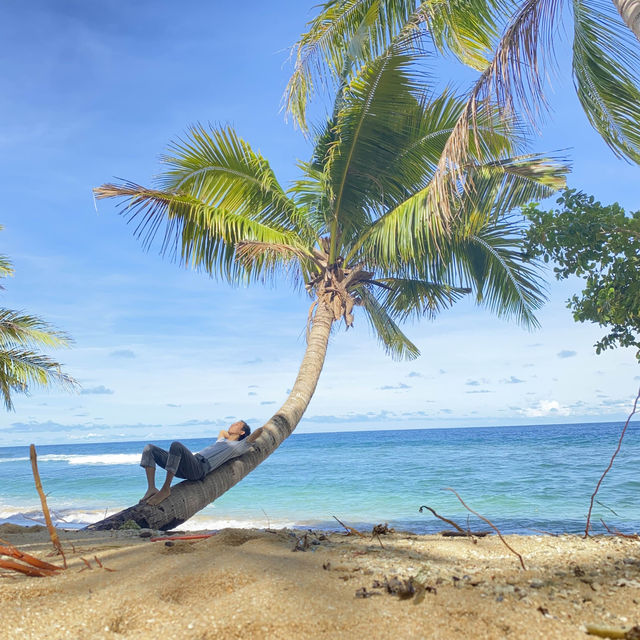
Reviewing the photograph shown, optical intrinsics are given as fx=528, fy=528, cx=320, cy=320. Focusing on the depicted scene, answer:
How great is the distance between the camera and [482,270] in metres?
10.2

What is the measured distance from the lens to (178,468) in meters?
5.46

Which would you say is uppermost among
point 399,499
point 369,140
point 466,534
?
point 369,140

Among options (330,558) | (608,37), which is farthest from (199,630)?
(608,37)

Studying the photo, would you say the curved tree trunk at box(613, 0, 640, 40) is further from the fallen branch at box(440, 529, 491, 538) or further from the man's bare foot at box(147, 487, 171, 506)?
the man's bare foot at box(147, 487, 171, 506)

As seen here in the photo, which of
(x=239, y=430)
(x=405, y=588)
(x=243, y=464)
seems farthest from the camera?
(x=239, y=430)

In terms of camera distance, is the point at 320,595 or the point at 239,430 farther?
the point at 239,430

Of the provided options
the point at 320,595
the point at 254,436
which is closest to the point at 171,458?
the point at 254,436

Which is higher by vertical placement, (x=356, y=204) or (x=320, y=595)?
(x=356, y=204)

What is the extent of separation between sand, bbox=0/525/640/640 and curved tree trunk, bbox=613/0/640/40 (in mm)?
→ 4064

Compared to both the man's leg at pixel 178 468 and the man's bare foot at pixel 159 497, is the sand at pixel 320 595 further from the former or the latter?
the man's bare foot at pixel 159 497

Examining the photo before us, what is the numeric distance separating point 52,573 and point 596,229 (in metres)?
5.73

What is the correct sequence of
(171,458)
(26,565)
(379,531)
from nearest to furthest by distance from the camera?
(26,565), (379,531), (171,458)

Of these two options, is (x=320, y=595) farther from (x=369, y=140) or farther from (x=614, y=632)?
(x=369, y=140)

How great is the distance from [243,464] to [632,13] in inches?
229
